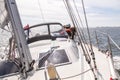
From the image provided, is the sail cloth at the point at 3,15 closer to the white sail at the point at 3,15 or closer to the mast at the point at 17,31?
the white sail at the point at 3,15

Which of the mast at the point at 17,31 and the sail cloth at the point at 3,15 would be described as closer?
the mast at the point at 17,31

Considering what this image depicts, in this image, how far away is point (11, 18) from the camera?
466cm

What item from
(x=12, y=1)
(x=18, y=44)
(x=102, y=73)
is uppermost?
(x=12, y=1)

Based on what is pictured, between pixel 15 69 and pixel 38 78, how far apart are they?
0.97m

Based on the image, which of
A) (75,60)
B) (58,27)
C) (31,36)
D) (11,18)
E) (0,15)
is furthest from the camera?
(58,27)

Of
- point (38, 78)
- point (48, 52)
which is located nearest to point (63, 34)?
point (48, 52)

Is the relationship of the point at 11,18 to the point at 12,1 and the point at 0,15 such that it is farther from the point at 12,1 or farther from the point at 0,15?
the point at 0,15

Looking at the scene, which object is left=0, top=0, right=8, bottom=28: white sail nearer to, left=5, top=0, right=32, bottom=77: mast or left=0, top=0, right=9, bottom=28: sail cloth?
left=0, top=0, right=9, bottom=28: sail cloth

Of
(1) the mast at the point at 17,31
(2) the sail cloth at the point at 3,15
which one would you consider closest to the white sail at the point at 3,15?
(2) the sail cloth at the point at 3,15

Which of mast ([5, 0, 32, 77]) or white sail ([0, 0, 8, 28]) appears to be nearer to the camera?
mast ([5, 0, 32, 77])

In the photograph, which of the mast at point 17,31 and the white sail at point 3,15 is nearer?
the mast at point 17,31

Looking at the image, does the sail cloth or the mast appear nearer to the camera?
the mast

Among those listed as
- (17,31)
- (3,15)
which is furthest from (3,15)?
(17,31)

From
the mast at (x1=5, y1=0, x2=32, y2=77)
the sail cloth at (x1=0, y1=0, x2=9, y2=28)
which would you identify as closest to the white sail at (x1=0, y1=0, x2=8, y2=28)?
the sail cloth at (x1=0, y1=0, x2=9, y2=28)
